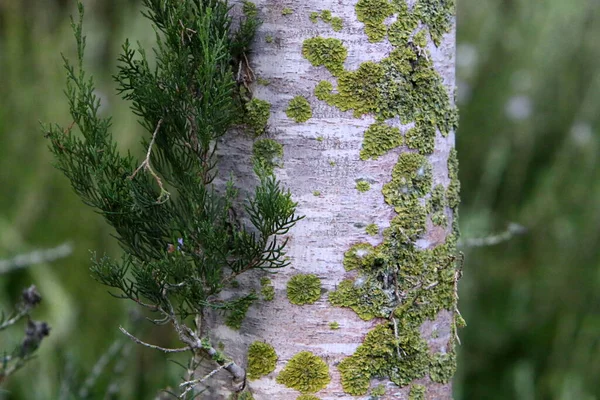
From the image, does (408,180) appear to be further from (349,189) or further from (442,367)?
(442,367)

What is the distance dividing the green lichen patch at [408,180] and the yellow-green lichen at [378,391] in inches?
11.8

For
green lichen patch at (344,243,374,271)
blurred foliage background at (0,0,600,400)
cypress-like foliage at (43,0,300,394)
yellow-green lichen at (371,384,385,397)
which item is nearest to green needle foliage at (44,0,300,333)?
cypress-like foliage at (43,0,300,394)

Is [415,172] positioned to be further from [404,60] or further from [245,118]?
[245,118]

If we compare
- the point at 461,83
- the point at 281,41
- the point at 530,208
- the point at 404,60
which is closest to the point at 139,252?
the point at 281,41

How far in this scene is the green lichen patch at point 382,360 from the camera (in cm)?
105

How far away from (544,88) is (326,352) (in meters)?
2.90

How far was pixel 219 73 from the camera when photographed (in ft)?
3.37

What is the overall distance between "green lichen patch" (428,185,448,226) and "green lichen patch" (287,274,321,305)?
0.23m

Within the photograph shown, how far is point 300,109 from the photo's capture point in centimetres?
104

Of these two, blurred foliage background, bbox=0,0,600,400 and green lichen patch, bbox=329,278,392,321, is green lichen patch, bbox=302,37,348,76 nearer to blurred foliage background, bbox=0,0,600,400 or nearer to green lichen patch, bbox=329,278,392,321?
green lichen patch, bbox=329,278,392,321

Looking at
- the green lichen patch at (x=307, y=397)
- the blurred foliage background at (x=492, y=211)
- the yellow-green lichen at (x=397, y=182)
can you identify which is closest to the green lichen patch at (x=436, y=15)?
the yellow-green lichen at (x=397, y=182)

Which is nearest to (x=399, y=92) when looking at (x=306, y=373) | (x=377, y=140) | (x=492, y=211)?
(x=377, y=140)

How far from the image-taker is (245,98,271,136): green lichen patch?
1.05 metres

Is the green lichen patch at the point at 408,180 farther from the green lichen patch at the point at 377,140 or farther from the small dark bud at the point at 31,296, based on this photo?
the small dark bud at the point at 31,296
